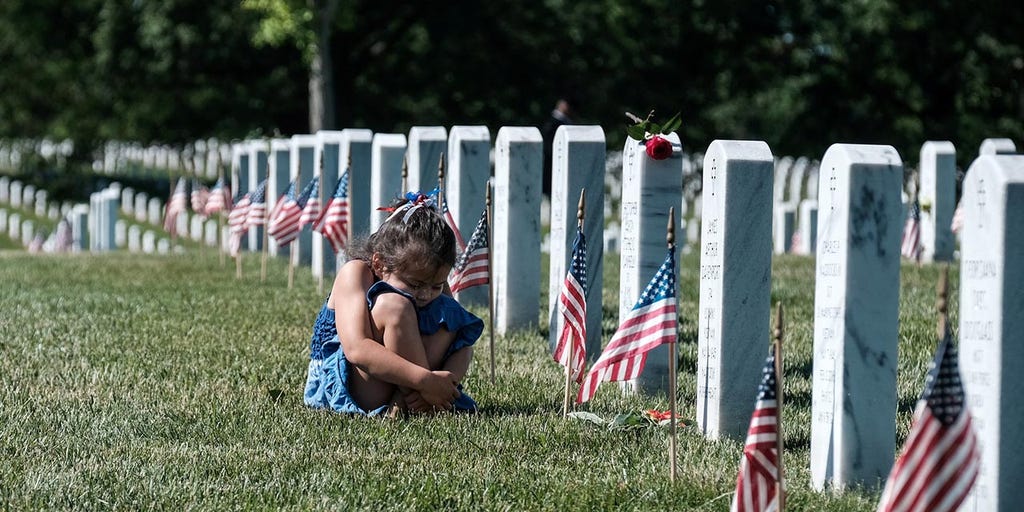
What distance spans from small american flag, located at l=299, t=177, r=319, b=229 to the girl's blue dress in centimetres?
505

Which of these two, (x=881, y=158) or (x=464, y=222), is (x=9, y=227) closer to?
(x=464, y=222)

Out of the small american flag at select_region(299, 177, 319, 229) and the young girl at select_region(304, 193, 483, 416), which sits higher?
the small american flag at select_region(299, 177, 319, 229)

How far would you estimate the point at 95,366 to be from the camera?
7.75 meters

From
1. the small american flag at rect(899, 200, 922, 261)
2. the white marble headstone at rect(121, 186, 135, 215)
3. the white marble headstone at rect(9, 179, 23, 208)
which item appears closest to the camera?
the small american flag at rect(899, 200, 922, 261)

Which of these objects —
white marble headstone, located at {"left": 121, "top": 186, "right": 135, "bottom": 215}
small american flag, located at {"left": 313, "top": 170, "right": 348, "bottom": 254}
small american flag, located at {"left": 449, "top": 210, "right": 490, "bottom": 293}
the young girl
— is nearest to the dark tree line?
white marble headstone, located at {"left": 121, "top": 186, "right": 135, "bottom": 215}

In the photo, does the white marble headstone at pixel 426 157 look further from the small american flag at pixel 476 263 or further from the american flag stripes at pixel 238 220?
the american flag stripes at pixel 238 220

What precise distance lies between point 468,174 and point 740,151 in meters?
4.11

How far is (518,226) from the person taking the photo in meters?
9.07

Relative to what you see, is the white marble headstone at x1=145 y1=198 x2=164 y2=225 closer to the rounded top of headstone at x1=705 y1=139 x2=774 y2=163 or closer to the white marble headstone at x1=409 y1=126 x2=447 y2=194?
the white marble headstone at x1=409 y1=126 x2=447 y2=194

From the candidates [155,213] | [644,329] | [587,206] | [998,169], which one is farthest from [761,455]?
[155,213]

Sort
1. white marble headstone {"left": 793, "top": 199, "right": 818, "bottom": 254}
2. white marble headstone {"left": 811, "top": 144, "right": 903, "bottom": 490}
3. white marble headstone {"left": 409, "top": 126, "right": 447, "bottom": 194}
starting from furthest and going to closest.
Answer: white marble headstone {"left": 793, "top": 199, "right": 818, "bottom": 254}
white marble headstone {"left": 409, "top": 126, "right": 447, "bottom": 194}
white marble headstone {"left": 811, "top": 144, "right": 903, "bottom": 490}

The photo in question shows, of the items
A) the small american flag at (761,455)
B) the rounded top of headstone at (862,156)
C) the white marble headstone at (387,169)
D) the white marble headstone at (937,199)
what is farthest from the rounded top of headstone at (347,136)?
the small american flag at (761,455)

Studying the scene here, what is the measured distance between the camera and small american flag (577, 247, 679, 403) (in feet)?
17.5

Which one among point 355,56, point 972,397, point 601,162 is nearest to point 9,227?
point 355,56
